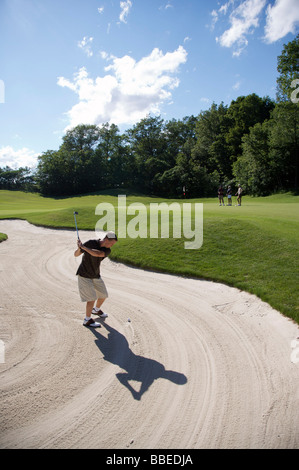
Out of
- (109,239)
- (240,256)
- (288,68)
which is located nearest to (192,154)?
(288,68)

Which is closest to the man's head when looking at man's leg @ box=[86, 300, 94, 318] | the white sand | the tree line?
man's leg @ box=[86, 300, 94, 318]

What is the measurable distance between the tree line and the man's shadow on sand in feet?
132

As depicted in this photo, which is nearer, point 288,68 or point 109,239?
point 109,239

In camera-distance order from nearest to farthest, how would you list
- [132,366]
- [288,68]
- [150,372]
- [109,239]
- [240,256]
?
[150,372] < [132,366] < [109,239] < [240,256] < [288,68]

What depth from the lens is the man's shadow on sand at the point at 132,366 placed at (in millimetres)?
4963

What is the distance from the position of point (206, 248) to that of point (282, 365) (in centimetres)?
668

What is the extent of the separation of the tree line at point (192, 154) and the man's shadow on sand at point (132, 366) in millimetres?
40096

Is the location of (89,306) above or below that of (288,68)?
below

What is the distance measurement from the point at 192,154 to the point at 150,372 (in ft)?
226

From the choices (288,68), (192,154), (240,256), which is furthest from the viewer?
(192,154)

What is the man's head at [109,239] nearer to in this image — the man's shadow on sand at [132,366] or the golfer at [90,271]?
the golfer at [90,271]

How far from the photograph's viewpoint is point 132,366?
5398mm

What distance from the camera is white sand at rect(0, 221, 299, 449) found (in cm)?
401

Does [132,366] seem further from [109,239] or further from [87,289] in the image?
[109,239]
